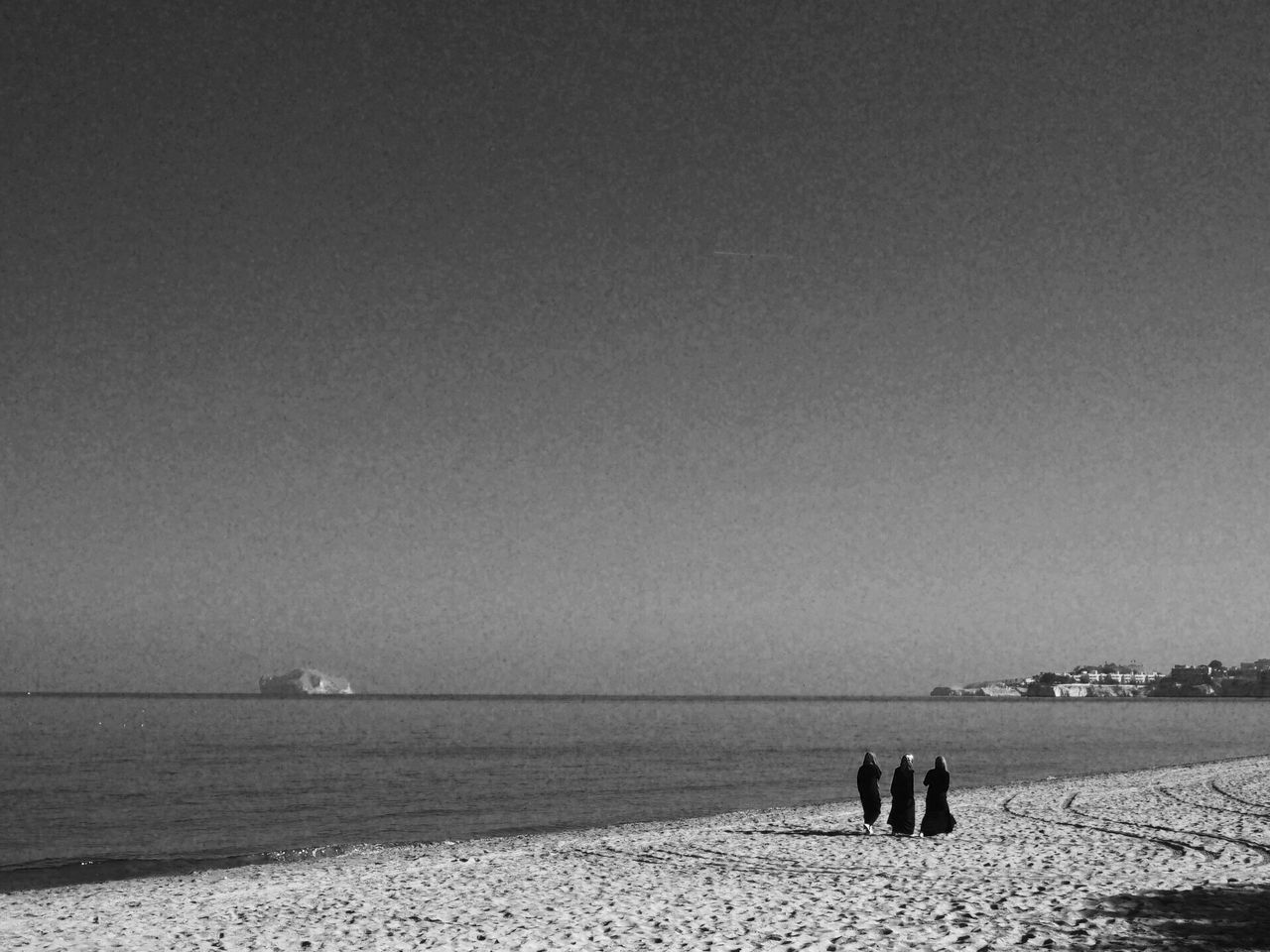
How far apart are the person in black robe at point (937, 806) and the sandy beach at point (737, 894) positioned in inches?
14.6

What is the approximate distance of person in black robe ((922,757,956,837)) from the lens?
905 inches

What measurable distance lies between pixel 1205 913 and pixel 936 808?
1004 centimetres

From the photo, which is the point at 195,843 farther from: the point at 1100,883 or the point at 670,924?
the point at 1100,883

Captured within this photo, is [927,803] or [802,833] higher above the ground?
[927,803]

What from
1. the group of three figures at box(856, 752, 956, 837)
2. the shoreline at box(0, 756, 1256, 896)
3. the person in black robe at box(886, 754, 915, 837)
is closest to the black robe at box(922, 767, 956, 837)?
the group of three figures at box(856, 752, 956, 837)

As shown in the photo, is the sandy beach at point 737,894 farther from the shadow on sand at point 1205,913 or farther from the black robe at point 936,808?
the black robe at point 936,808

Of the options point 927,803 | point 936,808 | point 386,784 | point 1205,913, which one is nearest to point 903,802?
point 927,803

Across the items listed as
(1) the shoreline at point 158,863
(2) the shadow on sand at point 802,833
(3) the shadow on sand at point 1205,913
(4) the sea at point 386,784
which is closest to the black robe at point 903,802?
(2) the shadow on sand at point 802,833

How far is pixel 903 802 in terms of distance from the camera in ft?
76.3

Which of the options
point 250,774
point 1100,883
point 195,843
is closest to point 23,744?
point 250,774

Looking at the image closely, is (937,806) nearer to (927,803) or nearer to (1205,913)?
(927,803)

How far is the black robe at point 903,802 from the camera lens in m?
23.2

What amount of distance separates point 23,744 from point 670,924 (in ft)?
275

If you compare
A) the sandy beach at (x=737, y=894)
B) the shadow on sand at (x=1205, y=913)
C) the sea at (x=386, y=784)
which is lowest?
the sea at (x=386, y=784)
